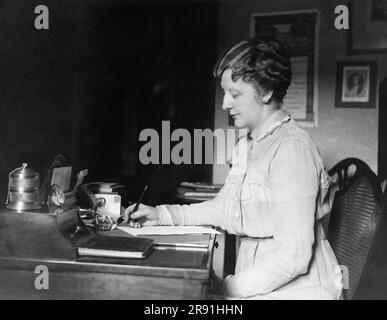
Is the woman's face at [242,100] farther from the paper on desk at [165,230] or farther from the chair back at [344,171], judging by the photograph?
the chair back at [344,171]

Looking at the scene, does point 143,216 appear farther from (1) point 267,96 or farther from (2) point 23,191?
(1) point 267,96

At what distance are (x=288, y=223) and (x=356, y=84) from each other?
1951 mm

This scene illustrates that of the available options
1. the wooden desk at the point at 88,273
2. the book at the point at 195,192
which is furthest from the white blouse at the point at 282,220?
the book at the point at 195,192

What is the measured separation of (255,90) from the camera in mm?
1468

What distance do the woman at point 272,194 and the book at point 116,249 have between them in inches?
12.2

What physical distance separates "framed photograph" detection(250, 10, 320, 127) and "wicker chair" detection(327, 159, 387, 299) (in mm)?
1178

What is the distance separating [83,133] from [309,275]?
1.36 metres

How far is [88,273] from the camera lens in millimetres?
1141

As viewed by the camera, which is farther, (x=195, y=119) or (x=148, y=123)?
→ (x=195, y=119)

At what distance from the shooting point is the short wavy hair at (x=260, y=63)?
145 centimetres

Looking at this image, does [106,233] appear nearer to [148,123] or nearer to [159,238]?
[159,238]

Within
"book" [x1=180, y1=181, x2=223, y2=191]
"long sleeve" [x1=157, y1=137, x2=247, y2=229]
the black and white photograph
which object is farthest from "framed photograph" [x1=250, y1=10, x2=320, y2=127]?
"long sleeve" [x1=157, y1=137, x2=247, y2=229]

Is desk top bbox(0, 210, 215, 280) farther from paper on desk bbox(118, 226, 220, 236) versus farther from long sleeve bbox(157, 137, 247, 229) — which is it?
long sleeve bbox(157, 137, 247, 229)

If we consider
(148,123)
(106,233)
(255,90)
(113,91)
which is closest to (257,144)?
(255,90)
